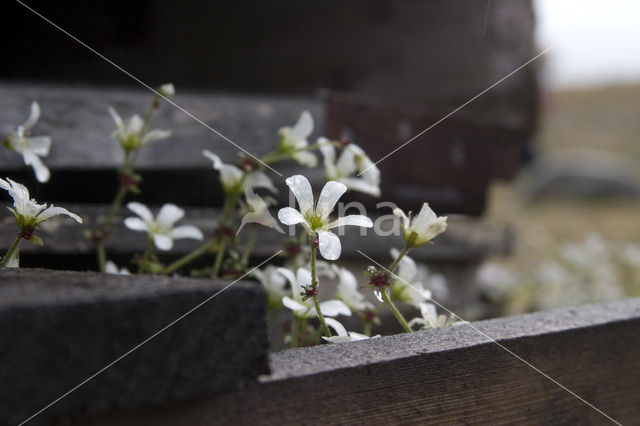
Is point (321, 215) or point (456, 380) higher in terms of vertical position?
A: point (321, 215)

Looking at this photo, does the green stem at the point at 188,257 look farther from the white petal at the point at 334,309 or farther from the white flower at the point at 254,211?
the white petal at the point at 334,309

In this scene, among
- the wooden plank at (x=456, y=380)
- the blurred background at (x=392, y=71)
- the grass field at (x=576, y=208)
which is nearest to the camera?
the wooden plank at (x=456, y=380)

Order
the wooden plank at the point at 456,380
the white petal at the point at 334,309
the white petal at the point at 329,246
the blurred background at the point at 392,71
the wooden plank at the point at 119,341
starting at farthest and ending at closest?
the blurred background at the point at 392,71
the white petal at the point at 334,309
the white petal at the point at 329,246
the wooden plank at the point at 456,380
the wooden plank at the point at 119,341

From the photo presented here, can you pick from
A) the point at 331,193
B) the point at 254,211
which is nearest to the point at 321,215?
the point at 331,193

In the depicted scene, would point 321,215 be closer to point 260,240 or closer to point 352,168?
point 352,168

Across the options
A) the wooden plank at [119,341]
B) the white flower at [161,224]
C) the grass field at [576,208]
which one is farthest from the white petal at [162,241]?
the grass field at [576,208]

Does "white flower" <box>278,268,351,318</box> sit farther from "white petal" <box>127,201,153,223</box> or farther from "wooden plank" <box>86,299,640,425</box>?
"white petal" <box>127,201,153,223</box>

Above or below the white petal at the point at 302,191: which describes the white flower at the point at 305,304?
below
